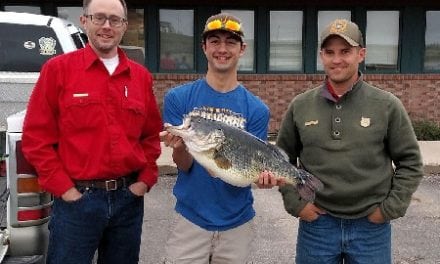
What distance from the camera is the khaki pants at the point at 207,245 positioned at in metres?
2.98

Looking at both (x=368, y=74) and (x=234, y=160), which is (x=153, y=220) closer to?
(x=234, y=160)

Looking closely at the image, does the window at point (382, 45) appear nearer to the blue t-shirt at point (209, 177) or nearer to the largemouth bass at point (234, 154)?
the blue t-shirt at point (209, 177)

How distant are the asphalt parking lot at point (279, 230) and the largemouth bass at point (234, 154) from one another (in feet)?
8.07

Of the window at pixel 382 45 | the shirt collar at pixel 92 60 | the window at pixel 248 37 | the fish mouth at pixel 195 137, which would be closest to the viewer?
the fish mouth at pixel 195 137

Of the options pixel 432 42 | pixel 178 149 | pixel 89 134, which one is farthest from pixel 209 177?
pixel 432 42

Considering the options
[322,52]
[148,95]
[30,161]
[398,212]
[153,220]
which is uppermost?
[322,52]

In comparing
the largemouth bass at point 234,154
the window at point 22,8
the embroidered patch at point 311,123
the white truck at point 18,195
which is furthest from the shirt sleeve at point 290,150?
the window at point 22,8

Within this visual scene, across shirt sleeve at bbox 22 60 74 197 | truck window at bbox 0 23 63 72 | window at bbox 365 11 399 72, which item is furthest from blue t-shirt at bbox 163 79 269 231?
window at bbox 365 11 399 72

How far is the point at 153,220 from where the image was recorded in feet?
20.6

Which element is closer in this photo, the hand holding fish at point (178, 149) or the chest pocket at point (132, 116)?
the hand holding fish at point (178, 149)

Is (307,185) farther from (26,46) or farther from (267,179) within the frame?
(26,46)

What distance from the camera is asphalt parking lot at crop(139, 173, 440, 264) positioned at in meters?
5.18

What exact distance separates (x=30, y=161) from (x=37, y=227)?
542mm

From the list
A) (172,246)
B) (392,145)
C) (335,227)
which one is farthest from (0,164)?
(392,145)
